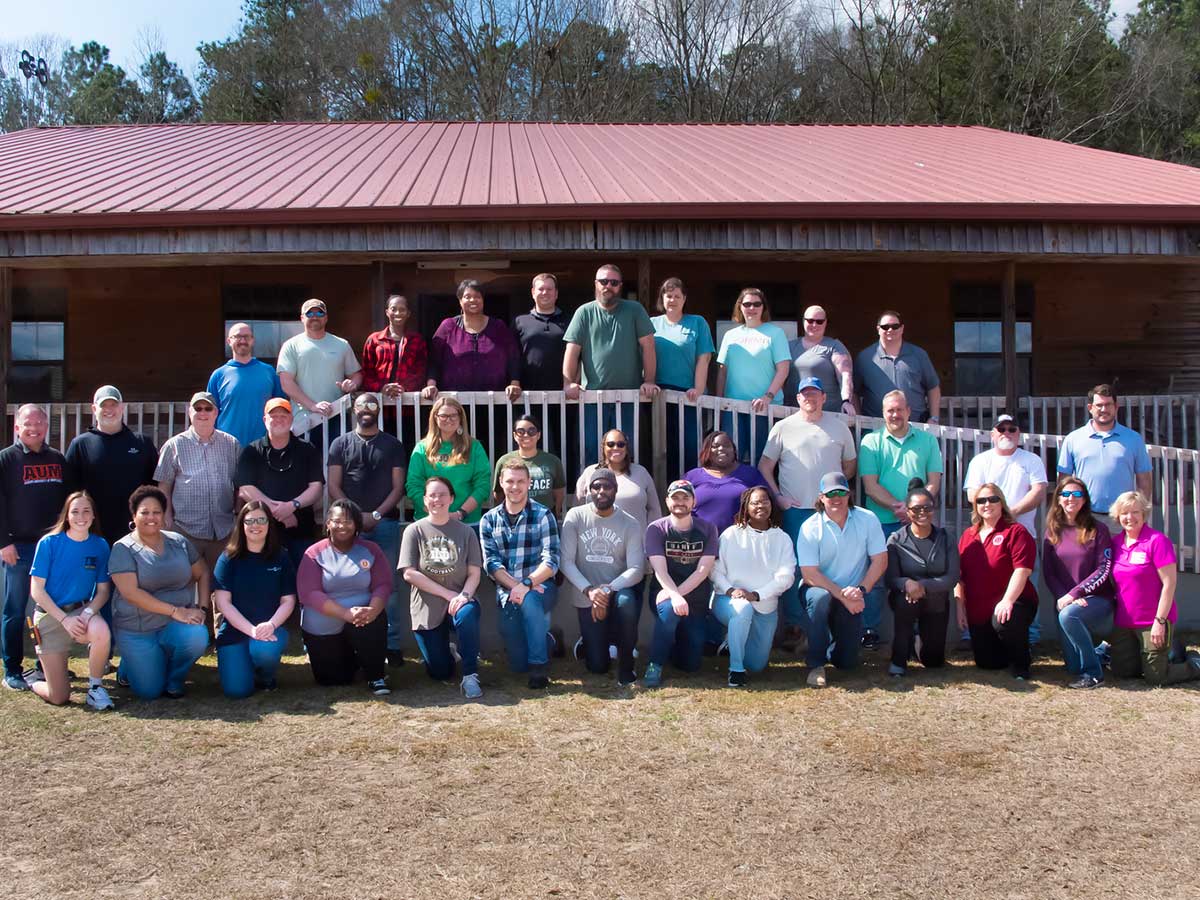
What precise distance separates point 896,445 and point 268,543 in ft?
12.6

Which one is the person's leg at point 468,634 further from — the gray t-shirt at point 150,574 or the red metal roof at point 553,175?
the red metal roof at point 553,175

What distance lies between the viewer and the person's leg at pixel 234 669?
5961mm

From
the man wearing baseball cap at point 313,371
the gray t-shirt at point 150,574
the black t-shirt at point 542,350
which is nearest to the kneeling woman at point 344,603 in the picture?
the gray t-shirt at point 150,574

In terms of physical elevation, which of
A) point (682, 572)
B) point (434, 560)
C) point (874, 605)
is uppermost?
point (434, 560)

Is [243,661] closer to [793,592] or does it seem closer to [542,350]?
[542,350]

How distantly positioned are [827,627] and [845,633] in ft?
0.35

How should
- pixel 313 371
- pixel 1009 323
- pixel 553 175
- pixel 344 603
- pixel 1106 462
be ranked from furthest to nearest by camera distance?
pixel 553 175 → pixel 1009 323 → pixel 313 371 → pixel 1106 462 → pixel 344 603

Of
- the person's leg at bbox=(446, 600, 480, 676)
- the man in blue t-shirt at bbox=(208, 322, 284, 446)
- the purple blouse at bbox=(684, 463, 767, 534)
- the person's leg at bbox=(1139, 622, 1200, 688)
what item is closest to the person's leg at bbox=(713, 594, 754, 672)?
the purple blouse at bbox=(684, 463, 767, 534)

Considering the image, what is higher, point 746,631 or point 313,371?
point 313,371

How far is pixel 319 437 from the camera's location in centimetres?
745

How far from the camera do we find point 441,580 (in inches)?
247

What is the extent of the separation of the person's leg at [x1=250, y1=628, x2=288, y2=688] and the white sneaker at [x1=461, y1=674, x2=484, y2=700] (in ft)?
3.39

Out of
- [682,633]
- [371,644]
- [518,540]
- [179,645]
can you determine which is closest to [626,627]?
[682,633]

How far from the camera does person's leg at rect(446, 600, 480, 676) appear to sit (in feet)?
20.1
